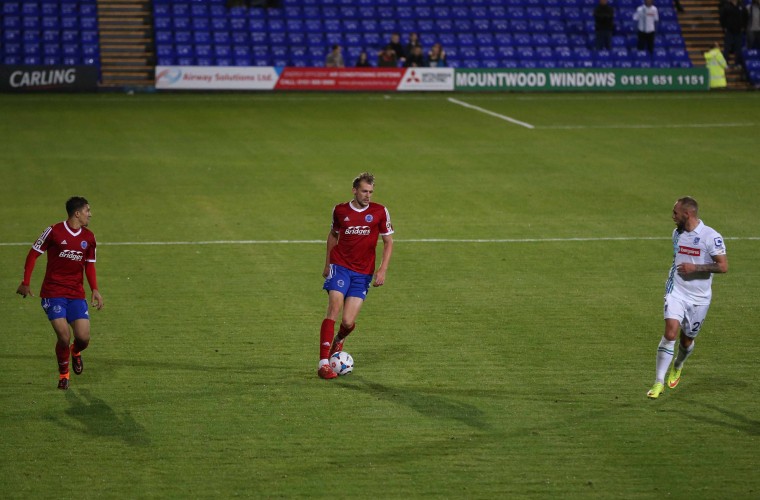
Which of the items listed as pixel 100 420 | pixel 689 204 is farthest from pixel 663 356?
pixel 100 420

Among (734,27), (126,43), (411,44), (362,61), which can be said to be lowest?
(362,61)

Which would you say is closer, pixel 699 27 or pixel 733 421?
pixel 733 421

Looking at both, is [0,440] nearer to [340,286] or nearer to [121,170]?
[340,286]

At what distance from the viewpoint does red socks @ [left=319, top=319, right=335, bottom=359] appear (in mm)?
11141

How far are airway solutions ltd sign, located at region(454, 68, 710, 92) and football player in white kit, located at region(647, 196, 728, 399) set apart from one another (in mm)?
29843

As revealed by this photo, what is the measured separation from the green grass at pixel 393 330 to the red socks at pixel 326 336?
1.17 feet

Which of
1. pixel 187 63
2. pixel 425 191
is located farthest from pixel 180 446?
pixel 187 63

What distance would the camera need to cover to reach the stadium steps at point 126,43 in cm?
3875

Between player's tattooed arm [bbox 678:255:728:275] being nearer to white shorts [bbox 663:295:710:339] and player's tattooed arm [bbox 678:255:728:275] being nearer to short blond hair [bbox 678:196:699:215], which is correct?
white shorts [bbox 663:295:710:339]

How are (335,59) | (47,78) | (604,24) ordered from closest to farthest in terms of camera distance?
1. (47,78)
2. (335,59)
3. (604,24)

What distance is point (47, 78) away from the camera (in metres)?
36.6

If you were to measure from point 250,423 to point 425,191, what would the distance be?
13253 millimetres

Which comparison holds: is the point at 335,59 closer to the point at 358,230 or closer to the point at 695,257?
the point at 358,230

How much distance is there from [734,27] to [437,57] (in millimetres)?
12264
